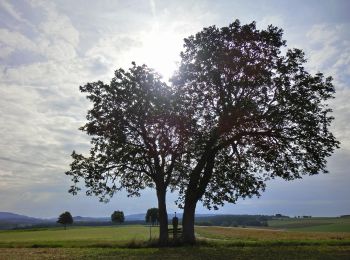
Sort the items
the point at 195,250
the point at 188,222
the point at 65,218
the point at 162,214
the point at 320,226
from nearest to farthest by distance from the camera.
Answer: the point at 195,250 → the point at 188,222 → the point at 162,214 → the point at 320,226 → the point at 65,218

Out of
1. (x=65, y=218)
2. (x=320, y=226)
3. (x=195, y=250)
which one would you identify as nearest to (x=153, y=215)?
(x=65, y=218)

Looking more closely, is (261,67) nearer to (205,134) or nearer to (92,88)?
(205,134)

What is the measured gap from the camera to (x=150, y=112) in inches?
1449

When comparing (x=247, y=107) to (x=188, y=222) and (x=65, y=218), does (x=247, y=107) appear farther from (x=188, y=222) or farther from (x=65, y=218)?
(x=65, y=218)

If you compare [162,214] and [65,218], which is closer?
[162,214]

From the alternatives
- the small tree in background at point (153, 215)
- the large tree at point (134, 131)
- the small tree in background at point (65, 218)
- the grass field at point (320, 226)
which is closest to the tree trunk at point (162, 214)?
the large tree at point (134, 131)

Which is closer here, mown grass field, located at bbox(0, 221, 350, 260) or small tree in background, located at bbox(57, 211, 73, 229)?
mown grass field, located at bbox(0, 221, 350, 260)

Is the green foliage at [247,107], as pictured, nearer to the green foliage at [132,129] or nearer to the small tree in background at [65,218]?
the green foliage at [132,129]

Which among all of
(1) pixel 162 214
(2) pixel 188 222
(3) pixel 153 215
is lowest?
(2) pixel 188 222

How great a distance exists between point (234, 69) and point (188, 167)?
10.5 meters

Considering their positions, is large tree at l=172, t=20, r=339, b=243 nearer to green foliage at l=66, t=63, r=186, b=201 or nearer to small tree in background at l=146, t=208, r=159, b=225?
green foliage at l=66, t=63, r=186, b=201

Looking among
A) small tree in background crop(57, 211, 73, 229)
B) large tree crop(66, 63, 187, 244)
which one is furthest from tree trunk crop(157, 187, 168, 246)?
small tree in background crop(57, 211, 73, 229)

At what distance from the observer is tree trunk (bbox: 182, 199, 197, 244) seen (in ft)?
117

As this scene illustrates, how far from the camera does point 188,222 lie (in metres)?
36.5
